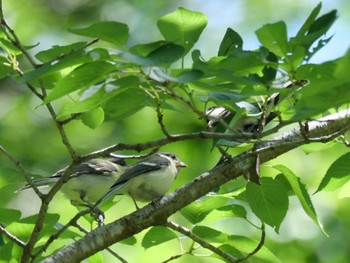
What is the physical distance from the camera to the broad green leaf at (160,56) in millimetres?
1780

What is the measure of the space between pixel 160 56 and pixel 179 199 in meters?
1.28

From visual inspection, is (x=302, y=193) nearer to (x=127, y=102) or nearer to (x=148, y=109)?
(x=127, y=102)

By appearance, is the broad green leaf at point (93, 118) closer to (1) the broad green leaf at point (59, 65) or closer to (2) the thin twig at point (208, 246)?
(2) the thin twig at point (208, 246)

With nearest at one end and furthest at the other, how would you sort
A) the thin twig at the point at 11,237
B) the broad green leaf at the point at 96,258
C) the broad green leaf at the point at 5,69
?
the broad green leaf at the point at 5,69, the thin twig at the point at 11,237, the broad green leaf at the point at 96,258

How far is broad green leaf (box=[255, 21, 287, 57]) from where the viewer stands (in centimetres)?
184

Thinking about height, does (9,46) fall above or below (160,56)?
above

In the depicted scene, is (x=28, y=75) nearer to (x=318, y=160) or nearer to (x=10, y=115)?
(x=318, y=160)

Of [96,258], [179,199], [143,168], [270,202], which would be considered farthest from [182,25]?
[143,168]

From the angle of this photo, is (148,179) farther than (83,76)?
Yes

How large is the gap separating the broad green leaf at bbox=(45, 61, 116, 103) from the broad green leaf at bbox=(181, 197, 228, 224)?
45.5 inches

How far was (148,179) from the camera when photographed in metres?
4.33

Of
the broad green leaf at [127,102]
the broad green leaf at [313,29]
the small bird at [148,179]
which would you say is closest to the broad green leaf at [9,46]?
the broad green leaf at [127,102]

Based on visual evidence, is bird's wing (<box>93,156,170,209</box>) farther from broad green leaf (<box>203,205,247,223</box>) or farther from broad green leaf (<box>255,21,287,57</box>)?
broad green leaf (<box>255,21,287,57</box>)

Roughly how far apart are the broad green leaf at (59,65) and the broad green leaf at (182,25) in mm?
295
